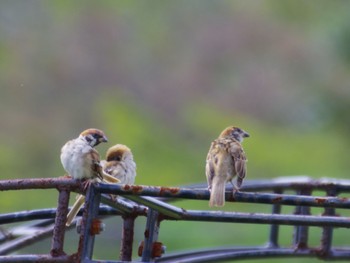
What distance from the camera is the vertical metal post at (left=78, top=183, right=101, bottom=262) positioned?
5012mm

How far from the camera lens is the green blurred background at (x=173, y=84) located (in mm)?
28062

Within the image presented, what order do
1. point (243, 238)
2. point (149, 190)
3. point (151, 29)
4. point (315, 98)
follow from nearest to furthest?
point (149, 190) → point (243, 238) → point (315, 98) → point (151, 29)

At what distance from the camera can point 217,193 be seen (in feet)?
19.8

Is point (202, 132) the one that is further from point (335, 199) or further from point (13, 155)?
point (335, 199)

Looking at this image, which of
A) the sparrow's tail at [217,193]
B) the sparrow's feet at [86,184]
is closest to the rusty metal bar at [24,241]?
the sparrow's tail at [217,193]

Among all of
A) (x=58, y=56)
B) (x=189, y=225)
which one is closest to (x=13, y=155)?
(x=58, y=56)

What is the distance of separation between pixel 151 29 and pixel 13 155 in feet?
39.0

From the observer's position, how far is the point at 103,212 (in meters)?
5.91

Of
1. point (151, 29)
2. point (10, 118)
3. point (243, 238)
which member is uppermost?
point (151, 29)

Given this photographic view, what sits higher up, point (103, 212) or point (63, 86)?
point (63, 86)

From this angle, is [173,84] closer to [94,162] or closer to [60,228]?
[94,162]

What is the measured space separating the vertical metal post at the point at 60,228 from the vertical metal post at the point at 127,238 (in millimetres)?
484

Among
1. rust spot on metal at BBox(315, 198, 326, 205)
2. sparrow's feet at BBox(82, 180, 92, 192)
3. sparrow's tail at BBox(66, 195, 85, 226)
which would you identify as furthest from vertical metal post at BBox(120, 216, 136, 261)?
rust spot on metal at BBox(315, 198, 326, 205)

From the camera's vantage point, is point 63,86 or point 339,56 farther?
point 63,86
